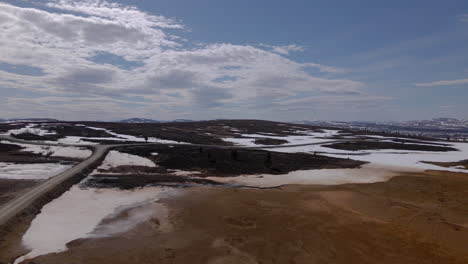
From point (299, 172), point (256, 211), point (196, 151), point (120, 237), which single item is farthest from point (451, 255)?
point (196, 151)

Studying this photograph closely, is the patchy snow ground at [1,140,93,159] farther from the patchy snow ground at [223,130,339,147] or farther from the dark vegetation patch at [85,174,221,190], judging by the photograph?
the patchy snow ground at [223,130,339,147]

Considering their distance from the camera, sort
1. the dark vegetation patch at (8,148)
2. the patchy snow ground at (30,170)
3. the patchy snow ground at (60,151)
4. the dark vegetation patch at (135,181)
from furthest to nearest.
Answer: the dark vegetation patch at (8,148), the patchy snow ground at (60,151), the dark vegetation patch at (135,181), the patchy snow ground at (30,170)

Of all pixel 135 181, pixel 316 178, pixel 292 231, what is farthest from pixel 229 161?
pixel 292 231

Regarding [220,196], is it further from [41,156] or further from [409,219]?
[41,156]

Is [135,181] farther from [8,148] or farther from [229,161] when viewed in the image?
[8,148]

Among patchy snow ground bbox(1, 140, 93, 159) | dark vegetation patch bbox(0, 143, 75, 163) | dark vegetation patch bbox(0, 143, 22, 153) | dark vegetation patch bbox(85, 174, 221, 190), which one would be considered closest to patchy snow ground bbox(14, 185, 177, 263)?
dark vegetation patch bbox(85, 174, 221, 190)

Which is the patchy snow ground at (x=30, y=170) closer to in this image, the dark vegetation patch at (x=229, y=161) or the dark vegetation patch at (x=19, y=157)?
the dark vegetation patch at (x=19, y=157)

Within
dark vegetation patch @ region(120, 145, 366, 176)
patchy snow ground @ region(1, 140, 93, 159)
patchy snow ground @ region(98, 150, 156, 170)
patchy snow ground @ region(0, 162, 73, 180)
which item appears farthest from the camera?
patchy snow ground @ region(1, 140, 93, 159)

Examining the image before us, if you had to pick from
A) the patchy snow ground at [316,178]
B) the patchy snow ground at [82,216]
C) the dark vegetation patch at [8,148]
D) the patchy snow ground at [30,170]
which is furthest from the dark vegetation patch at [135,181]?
the dark vegetation patch at [8,148]
